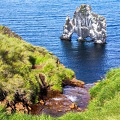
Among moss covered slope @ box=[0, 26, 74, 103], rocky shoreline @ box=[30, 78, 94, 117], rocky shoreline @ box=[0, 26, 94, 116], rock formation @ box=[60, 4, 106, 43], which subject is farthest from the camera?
rock formation @ box=[60, 4, 106, 43]

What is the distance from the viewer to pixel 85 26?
13750 cm

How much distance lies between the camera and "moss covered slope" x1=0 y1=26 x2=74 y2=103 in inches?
1780

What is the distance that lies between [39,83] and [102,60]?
181ft

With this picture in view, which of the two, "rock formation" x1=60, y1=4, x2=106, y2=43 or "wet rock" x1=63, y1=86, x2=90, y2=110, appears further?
"rock formation" x1=60, y1=4, x2=106, y2=43

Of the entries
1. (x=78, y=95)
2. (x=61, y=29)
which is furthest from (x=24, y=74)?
(x=61, y=29)

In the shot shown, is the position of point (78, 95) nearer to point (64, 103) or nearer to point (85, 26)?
point (64, 103)

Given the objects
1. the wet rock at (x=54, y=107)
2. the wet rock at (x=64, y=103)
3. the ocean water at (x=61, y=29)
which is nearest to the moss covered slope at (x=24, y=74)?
the wet rock at (x=64, y=103)

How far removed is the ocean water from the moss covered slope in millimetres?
22873

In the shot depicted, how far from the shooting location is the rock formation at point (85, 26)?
430 feet

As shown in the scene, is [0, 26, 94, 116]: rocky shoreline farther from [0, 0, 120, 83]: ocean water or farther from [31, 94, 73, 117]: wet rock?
[0, 0, 120, 83]: ocean water

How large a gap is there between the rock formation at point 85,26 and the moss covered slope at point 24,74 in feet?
242

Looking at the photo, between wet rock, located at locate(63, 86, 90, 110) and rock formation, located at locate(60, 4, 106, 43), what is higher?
rock formation, located at locate(60, 4, 106, 43)

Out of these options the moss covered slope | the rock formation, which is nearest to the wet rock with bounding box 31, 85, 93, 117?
the moss covered slope

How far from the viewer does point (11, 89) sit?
1758 inches
